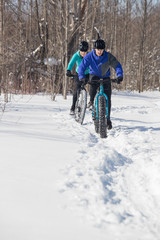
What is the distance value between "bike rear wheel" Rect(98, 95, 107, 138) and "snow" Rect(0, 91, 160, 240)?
33 cm

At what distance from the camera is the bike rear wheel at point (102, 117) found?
4258 mm

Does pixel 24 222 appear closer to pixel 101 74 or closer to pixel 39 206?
pixel 39 206

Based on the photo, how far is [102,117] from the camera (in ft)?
14.3

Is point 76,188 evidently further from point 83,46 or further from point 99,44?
point 83,46

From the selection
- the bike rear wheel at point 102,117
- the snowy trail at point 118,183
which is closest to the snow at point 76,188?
the snowy trail at point 118,183

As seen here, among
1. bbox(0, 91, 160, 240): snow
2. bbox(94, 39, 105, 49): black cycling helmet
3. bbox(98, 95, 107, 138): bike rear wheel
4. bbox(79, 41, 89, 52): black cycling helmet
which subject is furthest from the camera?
bbox(79, 41, 89, 52): black cycling helmet

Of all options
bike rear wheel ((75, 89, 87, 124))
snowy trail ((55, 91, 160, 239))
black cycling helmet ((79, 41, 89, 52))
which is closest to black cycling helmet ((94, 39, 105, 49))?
bike rear wheel ((75, 89, 87, 124))

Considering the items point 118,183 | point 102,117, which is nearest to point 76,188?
point 118,183

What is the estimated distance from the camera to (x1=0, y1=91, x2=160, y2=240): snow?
152cm

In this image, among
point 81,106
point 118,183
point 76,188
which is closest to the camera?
point 76,188

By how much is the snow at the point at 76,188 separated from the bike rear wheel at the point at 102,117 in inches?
12.9

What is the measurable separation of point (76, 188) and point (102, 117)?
240 cm

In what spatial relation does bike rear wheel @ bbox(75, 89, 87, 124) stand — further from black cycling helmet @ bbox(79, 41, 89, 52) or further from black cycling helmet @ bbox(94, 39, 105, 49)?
black cycling helmet @ bbox(94, 39, 105, 49)

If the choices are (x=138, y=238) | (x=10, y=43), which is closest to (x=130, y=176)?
(x=138, y=238)
